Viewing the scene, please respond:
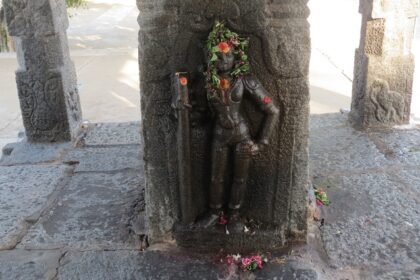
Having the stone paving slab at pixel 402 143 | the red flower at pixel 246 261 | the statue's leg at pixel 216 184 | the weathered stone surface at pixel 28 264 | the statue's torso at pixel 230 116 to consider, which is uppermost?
the statue's torso at pixel 230 116

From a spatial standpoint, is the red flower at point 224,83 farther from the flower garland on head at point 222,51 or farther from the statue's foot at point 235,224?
the statue's foot at point 235,224

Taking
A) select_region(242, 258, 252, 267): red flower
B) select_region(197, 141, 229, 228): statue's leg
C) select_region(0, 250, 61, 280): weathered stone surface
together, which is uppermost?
select_region(197, 141, 229, 228): statue's leg

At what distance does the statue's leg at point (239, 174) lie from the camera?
220cm

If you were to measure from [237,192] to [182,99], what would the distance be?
55 centimetres

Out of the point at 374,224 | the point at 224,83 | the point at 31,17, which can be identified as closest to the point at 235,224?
the point at 224,83

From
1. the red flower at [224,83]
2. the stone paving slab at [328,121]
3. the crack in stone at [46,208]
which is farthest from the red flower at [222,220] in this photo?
the stone paving slab at [328,121]

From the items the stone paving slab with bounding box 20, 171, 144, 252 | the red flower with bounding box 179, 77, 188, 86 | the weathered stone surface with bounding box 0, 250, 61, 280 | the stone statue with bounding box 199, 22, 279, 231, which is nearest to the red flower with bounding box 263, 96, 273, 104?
the stone statue with bounding box 199, 22, 279, 231

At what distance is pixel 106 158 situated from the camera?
3707 millimetres

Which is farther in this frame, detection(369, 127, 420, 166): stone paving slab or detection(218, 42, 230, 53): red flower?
detection(369, 127, 420, 166): stone paving slab

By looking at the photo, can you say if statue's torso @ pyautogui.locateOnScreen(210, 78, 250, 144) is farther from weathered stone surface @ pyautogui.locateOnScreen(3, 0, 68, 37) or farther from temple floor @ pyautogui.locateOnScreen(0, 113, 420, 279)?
weathered stone surface @ pyautogui.locateOnScreen(3, 0, 68, 37)

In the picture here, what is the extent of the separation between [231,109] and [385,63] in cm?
224

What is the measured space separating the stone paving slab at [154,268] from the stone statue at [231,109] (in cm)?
31

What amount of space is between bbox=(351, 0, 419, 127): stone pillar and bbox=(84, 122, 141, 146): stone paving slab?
1930 millimetres

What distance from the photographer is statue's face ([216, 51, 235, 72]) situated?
2027mm
